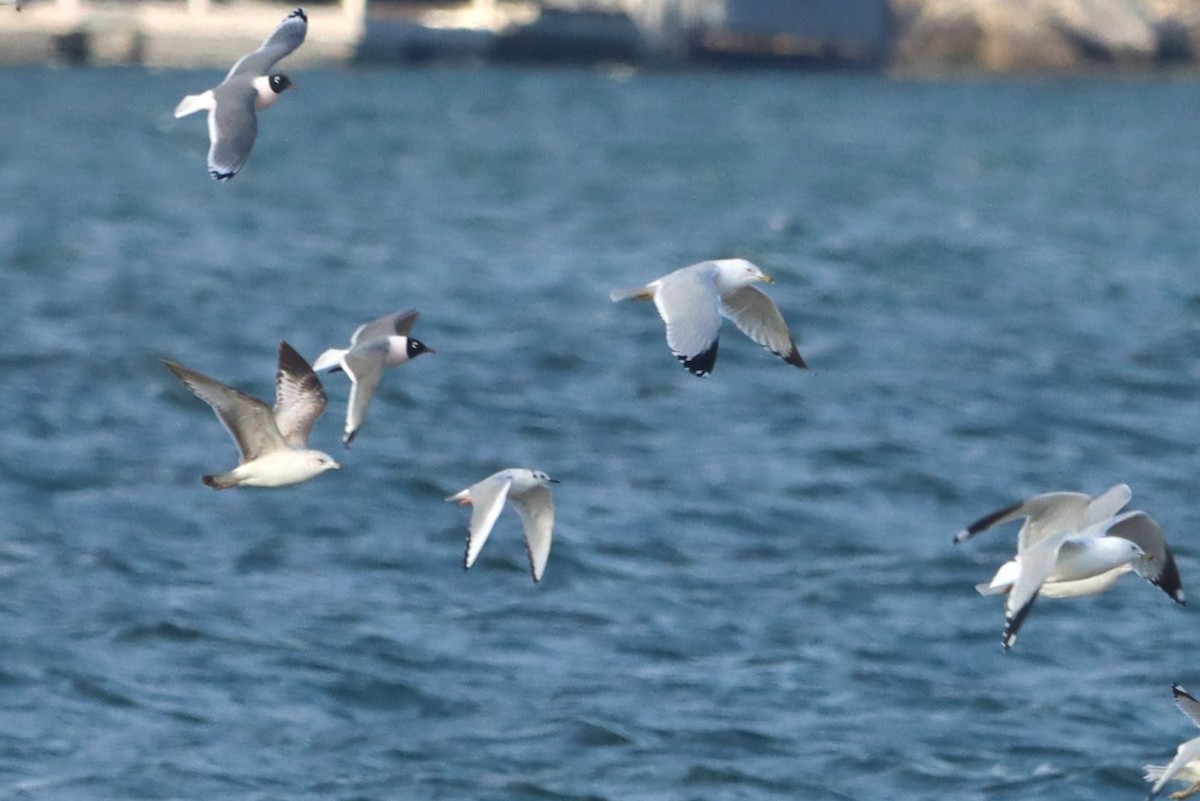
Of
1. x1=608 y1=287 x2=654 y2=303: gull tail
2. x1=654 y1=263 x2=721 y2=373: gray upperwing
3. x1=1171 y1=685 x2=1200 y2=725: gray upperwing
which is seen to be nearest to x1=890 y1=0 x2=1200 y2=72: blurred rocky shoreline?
x1=654 y1=263 x2=721 y2=373: gray upperwing

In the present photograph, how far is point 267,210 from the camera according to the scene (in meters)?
32.2

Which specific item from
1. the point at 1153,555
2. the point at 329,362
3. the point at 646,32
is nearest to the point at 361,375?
the point at 329,362

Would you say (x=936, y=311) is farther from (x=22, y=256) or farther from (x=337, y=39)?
(x=337, y=39)

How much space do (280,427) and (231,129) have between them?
3.64 ft

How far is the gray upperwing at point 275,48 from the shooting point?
909 centimetres

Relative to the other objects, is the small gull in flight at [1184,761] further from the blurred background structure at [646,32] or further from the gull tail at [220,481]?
the blurred background structure at [646,32]

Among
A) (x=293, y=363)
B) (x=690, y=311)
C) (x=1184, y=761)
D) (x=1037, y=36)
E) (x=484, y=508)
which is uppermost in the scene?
(x=690, y=311)

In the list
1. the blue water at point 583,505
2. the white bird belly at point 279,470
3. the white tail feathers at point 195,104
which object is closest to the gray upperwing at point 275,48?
the white tail feathers at point 195,104

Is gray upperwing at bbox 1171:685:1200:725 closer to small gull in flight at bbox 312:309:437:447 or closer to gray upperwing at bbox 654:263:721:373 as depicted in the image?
gray upperwing at bbox 654:263:721:373

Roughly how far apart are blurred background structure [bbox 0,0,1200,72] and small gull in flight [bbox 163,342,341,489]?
180ft

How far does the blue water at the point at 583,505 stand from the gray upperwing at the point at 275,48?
2.97 meters

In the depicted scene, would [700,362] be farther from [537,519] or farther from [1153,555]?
[1153,555]

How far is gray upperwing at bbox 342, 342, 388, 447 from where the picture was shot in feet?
25.5

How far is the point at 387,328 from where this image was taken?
8680mm
